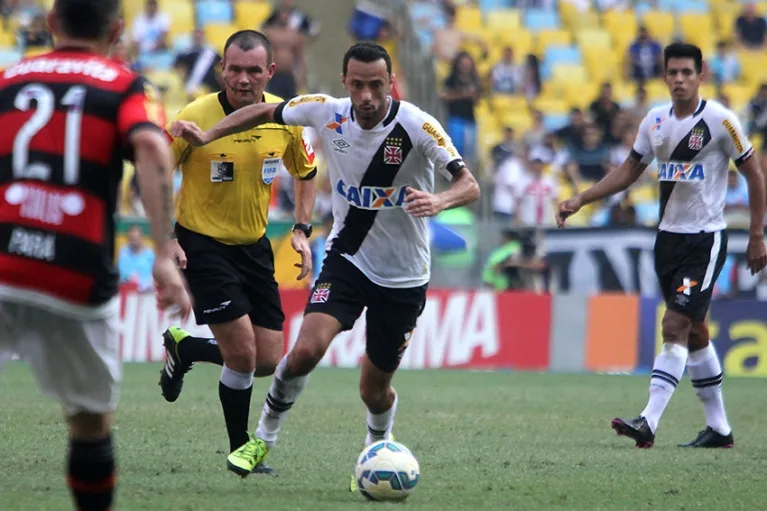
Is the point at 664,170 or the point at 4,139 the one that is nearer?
the point at 4,139

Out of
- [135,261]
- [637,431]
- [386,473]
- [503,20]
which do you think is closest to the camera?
[386,473]

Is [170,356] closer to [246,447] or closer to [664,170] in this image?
[246,447]

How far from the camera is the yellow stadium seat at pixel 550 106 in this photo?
905 inches

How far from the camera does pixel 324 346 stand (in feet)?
24.6

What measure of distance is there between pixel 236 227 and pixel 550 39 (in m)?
17.6

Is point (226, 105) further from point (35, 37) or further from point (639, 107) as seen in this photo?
point (639, 107)

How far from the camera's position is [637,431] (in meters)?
9.58

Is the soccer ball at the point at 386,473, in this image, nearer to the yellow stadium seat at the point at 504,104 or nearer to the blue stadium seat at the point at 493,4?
the yellow stadium seat at the point at 504,104

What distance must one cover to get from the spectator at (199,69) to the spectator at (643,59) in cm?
778

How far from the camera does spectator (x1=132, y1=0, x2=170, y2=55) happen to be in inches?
824

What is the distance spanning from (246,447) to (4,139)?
3.11m

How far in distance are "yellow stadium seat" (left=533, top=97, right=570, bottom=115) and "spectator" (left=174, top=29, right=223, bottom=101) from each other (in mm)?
5661

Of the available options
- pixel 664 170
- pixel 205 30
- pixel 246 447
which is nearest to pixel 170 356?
pixel 246 447

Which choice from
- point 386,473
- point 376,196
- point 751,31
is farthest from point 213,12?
point 386,473
